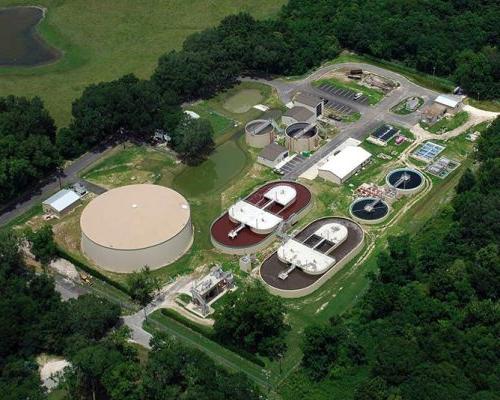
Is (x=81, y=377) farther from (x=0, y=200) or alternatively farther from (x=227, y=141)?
(x=227, y=141)

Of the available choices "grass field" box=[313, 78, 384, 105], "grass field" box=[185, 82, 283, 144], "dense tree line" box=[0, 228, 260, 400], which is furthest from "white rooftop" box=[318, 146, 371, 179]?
"dense tree line" box=[0, 228, 260, 400]

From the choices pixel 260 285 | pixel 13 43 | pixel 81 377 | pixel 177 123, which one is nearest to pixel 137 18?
pixel 13 43

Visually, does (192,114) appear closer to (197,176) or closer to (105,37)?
(197,176)

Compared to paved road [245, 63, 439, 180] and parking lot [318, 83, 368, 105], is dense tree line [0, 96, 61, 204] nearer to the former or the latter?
paved road [245, 63, 439, 180]

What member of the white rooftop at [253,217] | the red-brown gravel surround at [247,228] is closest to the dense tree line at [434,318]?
the red-brown gravel surround at [247,228]

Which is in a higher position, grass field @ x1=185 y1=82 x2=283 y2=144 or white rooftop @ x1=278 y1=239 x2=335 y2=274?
white rooftop @ x1=278 y1=239 x2=335 y2=274

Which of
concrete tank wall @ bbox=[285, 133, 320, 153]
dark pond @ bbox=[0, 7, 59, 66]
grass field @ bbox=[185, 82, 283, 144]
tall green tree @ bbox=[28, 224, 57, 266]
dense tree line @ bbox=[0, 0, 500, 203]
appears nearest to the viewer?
tall green tree @ bbox=[28, 224, 57, 266]
